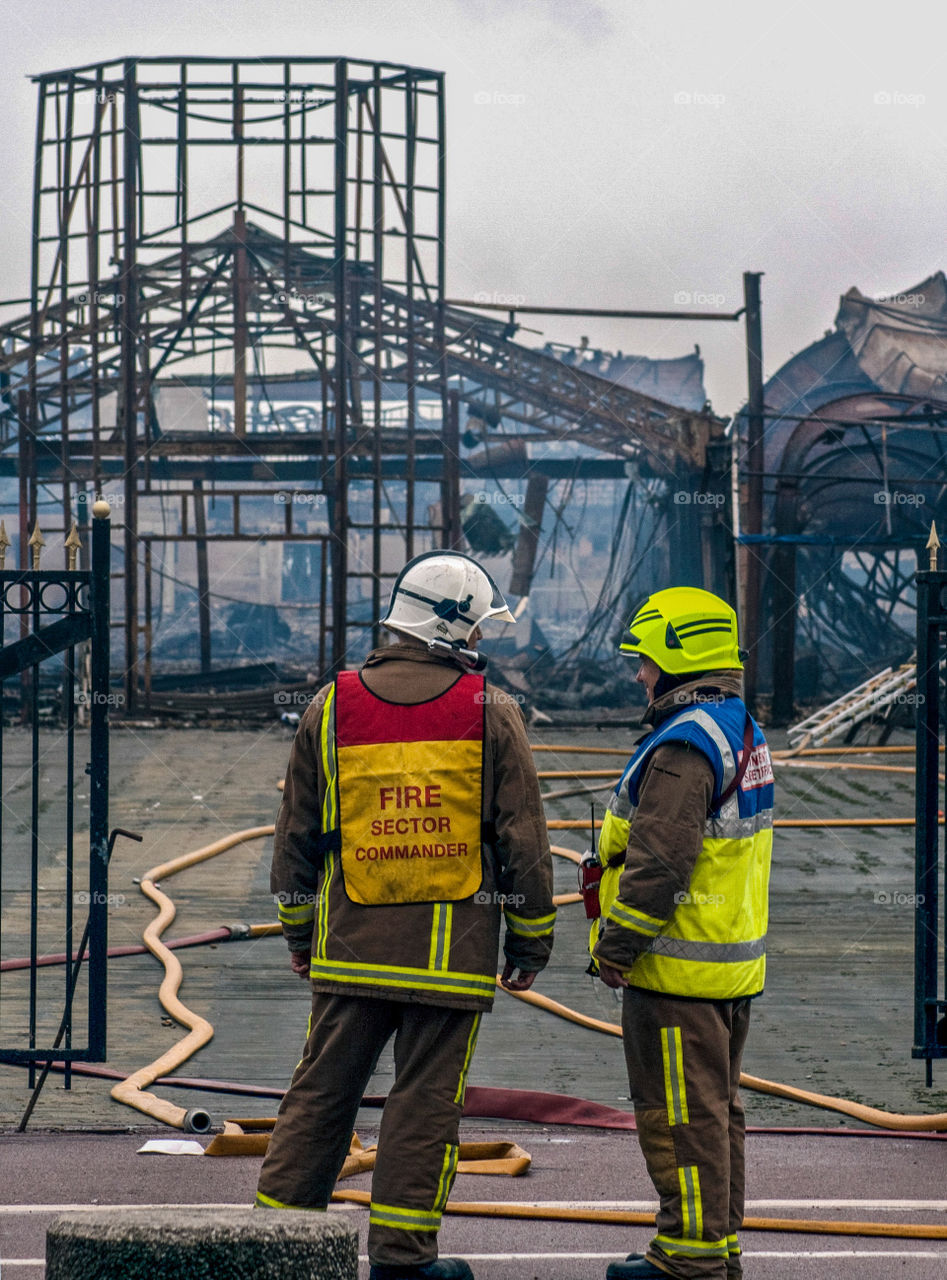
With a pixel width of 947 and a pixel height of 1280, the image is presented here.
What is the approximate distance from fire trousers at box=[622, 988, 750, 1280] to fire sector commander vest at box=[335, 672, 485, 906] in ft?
1.88

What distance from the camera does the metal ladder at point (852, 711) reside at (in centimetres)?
1822

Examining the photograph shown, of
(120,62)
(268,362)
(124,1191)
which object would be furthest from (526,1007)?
(268,362)

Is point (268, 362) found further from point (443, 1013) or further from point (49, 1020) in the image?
point (443, 1013)

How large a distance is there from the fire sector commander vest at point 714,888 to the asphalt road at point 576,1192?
744 millimetres

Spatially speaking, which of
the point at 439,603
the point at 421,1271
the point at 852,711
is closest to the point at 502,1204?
the point at 421,1271

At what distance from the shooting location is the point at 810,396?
29438mm

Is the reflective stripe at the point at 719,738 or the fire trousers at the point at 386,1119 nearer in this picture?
the fire trousers at the point at 386,1119

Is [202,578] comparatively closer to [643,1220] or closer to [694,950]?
[643,1220]

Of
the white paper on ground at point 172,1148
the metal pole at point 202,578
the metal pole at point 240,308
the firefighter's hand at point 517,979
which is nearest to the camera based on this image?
the firefighter's hand at point 517,979

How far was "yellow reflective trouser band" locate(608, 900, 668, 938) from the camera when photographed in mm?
3363

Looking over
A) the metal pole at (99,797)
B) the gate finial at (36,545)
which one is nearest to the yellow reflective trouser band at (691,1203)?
the metal pole at (99,797)

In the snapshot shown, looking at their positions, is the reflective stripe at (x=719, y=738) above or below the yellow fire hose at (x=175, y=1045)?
above

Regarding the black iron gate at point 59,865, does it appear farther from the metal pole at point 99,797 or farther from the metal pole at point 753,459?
the metal pole at point 753,459

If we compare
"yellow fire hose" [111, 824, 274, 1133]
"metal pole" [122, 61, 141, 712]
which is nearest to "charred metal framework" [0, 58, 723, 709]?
"metal pole" [122, 61, 141, 712]
